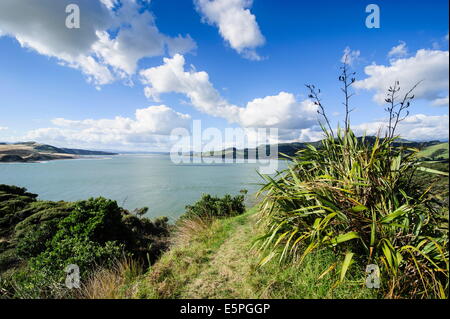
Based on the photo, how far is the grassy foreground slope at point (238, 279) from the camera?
2166 mm

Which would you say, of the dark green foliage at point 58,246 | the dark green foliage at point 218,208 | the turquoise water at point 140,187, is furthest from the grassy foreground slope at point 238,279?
the dark green foliage at point 218,208

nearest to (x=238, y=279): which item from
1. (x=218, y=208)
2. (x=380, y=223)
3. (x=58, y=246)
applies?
(x=380, y=223)

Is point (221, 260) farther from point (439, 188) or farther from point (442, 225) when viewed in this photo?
point (439, 188)

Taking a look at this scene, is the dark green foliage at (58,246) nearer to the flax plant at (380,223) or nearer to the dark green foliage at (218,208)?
the dark green foliage at (218,208)

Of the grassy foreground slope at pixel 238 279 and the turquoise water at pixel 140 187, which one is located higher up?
the grassy foreground slope at pixel 238 279

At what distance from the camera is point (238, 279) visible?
2635 millimetres

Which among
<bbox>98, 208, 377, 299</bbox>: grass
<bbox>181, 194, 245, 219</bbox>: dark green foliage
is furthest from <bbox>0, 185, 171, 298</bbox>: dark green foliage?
<bbox>181, 194, 245, 219</bbox>: dark green foliage

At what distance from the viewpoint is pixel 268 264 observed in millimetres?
2779

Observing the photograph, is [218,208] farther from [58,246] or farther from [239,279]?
[239,279]

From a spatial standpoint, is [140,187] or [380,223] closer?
[380,223]

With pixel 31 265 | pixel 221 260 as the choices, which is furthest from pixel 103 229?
pixel 221 260

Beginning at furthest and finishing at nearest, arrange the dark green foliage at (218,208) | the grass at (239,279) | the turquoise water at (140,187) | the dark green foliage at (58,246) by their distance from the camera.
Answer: the turquoise water at (140,187) → the dark green foliage at (218,208) → the dark green foliage at (58,246) → the grass at (239,279)
